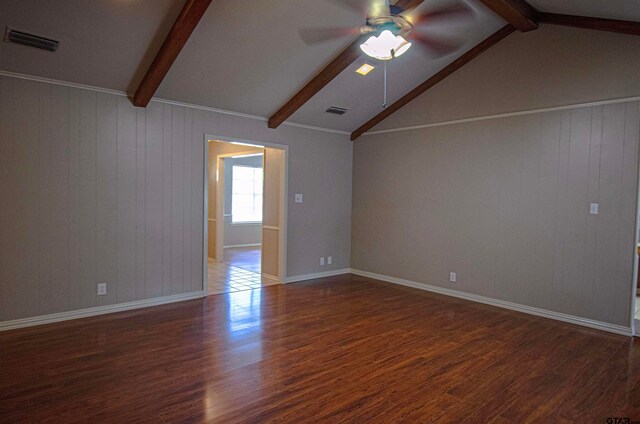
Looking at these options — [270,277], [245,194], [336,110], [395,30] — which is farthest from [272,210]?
[245,194]

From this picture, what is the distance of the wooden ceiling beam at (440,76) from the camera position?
4855 mm

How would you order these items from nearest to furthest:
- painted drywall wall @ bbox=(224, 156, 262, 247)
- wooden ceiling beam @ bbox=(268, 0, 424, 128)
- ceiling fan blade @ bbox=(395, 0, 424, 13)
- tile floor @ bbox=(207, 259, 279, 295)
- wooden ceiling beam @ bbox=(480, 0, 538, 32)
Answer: ceiling fan blade @ bbox=(395, 0, 424, 13)
wooden ceiling beam @ bbox=(480, 0, 538, 32)
wooden ceiling beam @ bbox=(268, 0, 424, 128)
tile floor @ bbox=(207, 259, 279, 295)
painted drywall wall @ bbox=(224, 156, 262, 247)

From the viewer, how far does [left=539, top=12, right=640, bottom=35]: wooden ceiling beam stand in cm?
374

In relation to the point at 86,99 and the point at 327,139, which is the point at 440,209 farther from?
the point at 86,99

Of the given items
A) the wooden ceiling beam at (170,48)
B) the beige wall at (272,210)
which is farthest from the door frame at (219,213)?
the wooden ceiling beam at (170,48)

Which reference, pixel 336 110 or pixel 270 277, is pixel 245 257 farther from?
pixel 336 110

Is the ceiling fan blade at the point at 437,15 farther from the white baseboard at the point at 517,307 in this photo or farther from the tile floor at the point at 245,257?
the tile floor at the point at 245,257

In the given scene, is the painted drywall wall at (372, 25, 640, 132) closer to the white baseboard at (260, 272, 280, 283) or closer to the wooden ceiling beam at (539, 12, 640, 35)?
the wooden ceiling beam at (539, 12, 640, 35)

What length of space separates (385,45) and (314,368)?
257 centimetres

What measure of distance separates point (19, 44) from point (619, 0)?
526 cm

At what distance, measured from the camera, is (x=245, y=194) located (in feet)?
35.9

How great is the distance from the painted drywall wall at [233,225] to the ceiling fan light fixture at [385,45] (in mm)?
7919

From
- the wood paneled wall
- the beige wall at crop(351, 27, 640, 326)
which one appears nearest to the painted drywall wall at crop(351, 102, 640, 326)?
the beige wall at crop(351, 27, 640, 326)

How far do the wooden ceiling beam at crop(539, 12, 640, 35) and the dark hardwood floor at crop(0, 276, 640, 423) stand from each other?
10.0 feet
